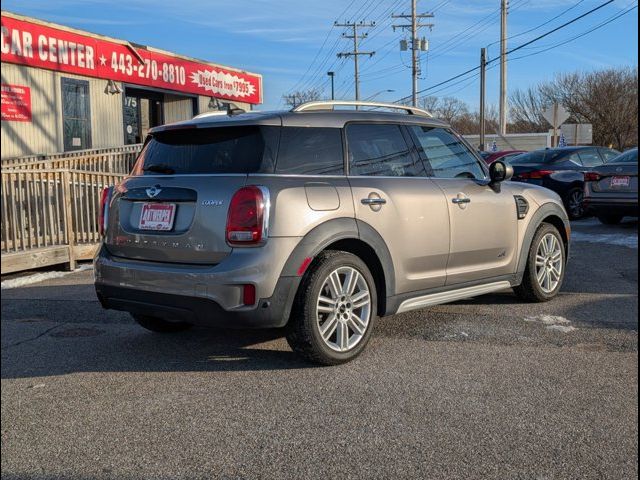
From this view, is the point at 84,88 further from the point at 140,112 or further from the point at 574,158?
the point at 574,158

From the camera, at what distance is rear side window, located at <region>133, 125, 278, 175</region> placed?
4.39 meters

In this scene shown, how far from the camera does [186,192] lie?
430cm

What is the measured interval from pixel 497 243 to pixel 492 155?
1890 cm

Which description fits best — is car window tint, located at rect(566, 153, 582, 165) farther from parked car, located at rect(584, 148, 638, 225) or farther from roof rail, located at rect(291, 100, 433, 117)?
roof rail, located at rect(291, 100, 433, 117)

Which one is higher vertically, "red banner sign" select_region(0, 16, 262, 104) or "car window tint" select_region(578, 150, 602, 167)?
"red banner sign" select_region(0, 16, 262, 104)

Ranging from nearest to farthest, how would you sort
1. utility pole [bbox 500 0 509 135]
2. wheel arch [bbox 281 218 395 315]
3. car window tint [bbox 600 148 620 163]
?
wheel arch [bbox 281 218 395 315], car window tint [bbox 600 148 620 163], utility pole [bbox 500 0 509 135]

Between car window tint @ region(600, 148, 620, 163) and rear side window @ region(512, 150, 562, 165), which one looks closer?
rear side window @ region(512, 150, 562, 165)

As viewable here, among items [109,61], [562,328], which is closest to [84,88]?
[109,61]

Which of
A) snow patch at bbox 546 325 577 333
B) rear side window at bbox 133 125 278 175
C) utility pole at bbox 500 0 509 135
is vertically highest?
utility pole at bbox 500 0 509 135

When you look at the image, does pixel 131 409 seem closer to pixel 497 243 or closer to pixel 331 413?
pixel 331 413

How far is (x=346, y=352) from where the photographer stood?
4.54m

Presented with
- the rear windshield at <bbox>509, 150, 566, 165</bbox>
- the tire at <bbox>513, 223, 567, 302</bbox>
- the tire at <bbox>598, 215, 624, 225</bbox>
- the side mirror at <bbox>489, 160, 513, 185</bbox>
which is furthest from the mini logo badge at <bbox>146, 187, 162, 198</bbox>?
the rear windshield at <bbox>509, 150, 566, 165</bbox>

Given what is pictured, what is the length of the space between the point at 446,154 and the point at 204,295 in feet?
8.52

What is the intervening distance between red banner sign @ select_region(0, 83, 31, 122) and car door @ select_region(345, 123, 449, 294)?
34.9ft
